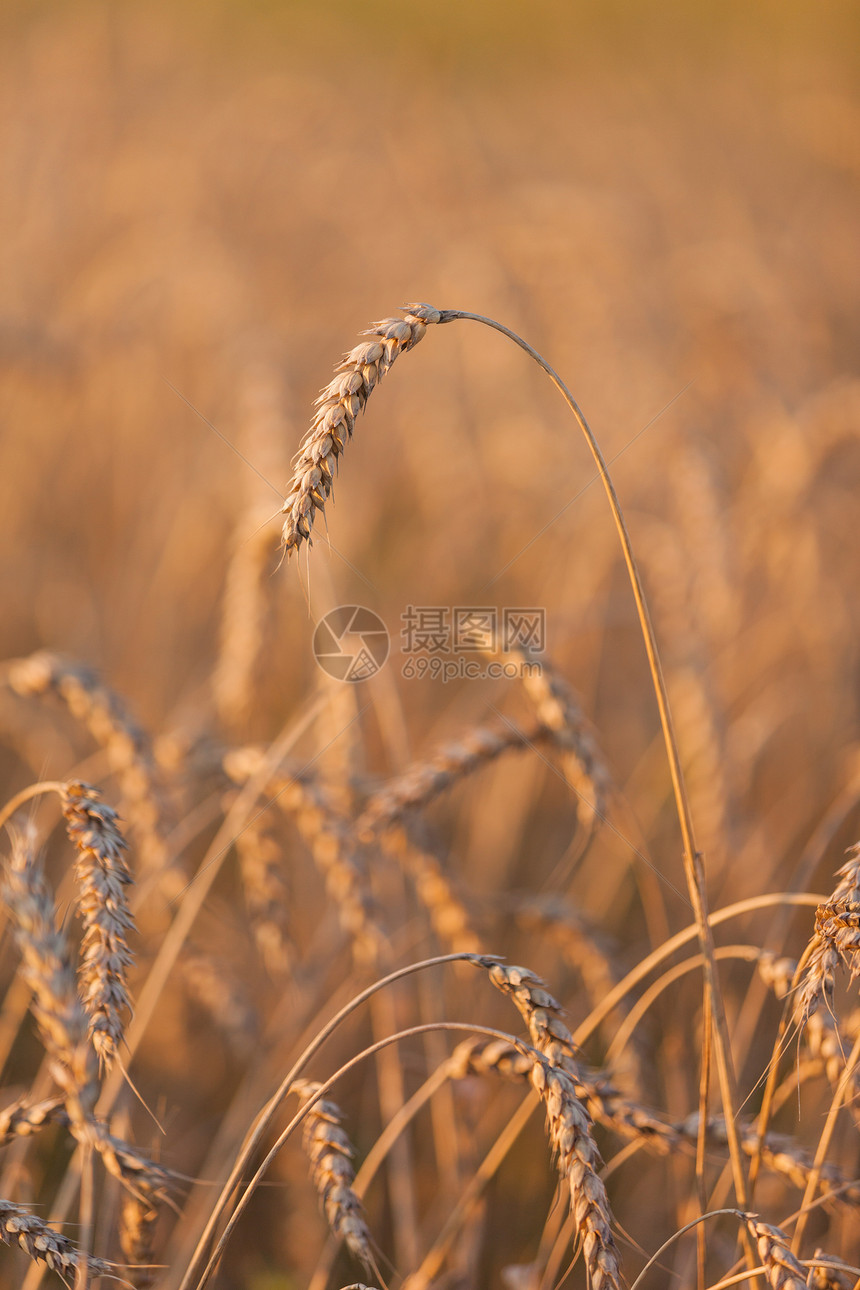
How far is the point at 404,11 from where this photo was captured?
14.0 m

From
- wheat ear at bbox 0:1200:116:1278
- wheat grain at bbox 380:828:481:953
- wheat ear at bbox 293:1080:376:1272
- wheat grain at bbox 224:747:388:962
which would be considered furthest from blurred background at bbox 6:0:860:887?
wheat ear at bbox 0:1200:116:1278

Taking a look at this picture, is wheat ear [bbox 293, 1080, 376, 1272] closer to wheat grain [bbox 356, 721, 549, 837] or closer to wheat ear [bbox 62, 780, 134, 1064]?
wheat ear [bbox 62, 780, 134, 1064]

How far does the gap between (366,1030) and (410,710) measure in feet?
3.91

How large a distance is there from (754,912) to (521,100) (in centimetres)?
1129

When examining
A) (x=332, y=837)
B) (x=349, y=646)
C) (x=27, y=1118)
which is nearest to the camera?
(x=27, y=1118)

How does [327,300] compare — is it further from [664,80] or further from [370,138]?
[664,80]

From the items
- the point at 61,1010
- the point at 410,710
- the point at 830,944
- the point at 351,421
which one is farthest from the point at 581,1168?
the point at 410,710

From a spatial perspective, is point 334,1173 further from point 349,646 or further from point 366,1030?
point 366,1030

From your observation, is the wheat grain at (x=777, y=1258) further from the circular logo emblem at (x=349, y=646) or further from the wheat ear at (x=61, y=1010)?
the circular logo emblem at (x=349, y=646)

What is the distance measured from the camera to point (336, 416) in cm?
99

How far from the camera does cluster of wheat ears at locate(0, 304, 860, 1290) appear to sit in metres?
1.01

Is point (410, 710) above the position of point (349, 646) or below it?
below

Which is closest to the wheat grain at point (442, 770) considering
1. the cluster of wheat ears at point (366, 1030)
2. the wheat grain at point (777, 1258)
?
the cluster of wheat ears at point (366, 1030)

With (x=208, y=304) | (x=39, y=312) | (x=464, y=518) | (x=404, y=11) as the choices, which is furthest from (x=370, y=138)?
(x=404, y=11)
